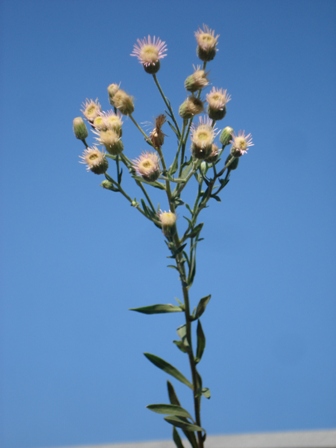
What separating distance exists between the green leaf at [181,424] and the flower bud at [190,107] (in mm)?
407

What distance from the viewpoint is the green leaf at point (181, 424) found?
38.1 inches

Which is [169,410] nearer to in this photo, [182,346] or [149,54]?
[182,346]

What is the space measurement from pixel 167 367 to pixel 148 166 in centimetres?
29

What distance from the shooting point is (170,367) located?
3.29 feet

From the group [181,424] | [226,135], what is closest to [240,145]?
[226,135]

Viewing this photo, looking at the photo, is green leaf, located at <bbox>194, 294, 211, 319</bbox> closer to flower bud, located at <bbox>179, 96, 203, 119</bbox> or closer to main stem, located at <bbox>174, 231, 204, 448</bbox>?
main stem, located at <bbox>174, 231, 204, 448</bbox>

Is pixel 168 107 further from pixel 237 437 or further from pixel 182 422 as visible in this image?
pixel 237 437

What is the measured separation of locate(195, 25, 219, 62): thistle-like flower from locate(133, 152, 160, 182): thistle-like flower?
0.48 feet

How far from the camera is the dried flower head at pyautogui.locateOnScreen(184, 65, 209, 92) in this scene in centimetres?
92

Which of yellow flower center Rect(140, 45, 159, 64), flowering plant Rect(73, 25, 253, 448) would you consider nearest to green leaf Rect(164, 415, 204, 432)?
flowering plant Rect(73, 25, 253, 448)

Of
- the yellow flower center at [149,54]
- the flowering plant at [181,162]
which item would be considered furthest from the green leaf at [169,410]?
the yellow flower center at [149,54]

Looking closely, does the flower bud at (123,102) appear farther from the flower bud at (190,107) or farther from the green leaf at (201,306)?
the green leaf at (201,306)

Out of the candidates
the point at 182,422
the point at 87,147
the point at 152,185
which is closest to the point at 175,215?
the point at 152,185

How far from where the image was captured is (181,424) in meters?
0.97
